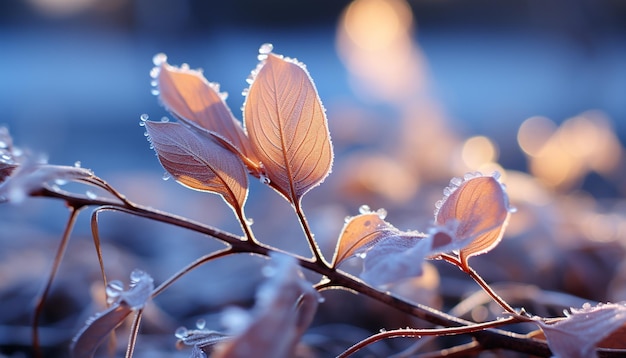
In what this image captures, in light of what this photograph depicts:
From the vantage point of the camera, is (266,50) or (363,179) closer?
(266,50)

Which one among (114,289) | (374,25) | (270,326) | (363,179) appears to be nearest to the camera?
(270,326)

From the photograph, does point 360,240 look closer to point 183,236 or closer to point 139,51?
point 183,236

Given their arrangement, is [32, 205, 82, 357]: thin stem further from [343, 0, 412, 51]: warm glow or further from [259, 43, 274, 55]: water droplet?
[343, 0, 412, 51]: warm glow

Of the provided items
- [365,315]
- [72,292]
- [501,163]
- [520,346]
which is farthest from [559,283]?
[501,163]

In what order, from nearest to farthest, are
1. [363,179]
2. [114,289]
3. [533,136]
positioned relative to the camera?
[114,289] → [363,179] → [533,136]

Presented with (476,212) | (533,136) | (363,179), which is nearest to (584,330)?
(476,212)

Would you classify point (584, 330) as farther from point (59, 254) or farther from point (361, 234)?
point (59, 254)

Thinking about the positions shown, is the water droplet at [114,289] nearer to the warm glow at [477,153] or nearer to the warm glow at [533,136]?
the warm glow at [477,153]
